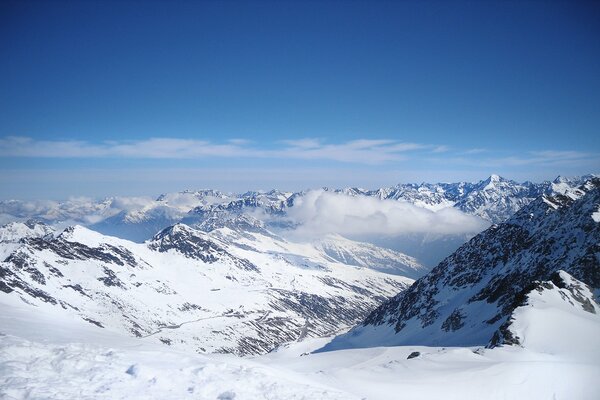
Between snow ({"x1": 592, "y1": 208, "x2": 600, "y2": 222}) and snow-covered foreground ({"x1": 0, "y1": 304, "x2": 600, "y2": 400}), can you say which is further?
snow ({"x1": 592, "y1": 208, "x2": 600, "y2": 222})

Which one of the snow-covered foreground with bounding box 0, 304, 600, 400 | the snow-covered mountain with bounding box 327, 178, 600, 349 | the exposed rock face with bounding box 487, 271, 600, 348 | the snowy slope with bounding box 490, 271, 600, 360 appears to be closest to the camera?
the snow-covered foreground with bounding box 0, 304, 600, 400

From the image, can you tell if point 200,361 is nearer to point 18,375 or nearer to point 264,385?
point 264,385

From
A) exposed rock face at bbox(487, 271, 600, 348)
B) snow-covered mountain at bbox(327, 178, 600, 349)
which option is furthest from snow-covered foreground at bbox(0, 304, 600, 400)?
snow-covered mountain at bbox(327, 178, 600, 349)

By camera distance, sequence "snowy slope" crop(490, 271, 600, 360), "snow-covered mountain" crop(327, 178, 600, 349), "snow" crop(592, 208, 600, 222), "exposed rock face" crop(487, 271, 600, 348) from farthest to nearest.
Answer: "snow" crop(592, 208, 600, 222)
"snow-covered mountain" crop(327, 178, 600, 349)
"exposed rock face" crop(487, 271, 600, 348)
"snowy slope" crop(490, 271, 600, 360)

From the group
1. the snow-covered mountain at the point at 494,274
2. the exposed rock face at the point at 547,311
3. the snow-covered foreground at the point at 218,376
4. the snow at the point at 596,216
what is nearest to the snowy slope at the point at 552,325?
the exposed rock face at the point at 547,311

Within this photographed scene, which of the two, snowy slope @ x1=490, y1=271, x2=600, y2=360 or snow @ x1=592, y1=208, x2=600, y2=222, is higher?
snow @ x1=592, y1=208, x2=600, y2=222

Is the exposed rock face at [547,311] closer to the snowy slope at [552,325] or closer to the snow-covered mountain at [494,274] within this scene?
the snowy slope at [552,325]

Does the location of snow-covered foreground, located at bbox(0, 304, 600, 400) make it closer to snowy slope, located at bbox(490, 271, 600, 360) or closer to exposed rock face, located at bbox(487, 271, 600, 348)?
snowy slope, located at bbox(490, 271, 600, 360)
